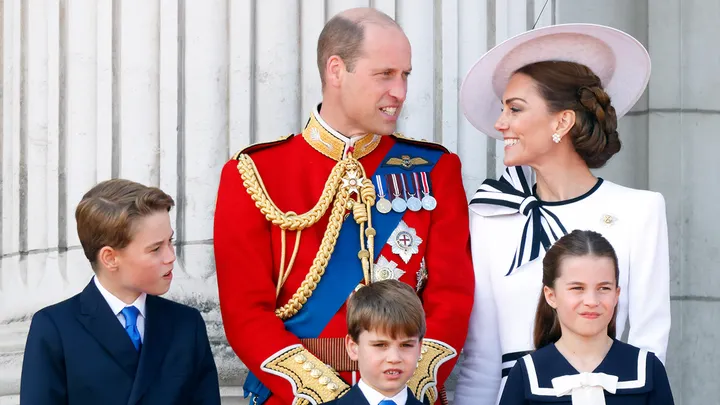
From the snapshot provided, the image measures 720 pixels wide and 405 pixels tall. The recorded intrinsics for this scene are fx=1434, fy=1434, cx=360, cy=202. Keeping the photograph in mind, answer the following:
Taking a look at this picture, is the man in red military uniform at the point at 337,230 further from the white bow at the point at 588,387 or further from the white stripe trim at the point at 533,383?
the white bow at the point at 588,387

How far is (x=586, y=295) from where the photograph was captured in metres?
4.27

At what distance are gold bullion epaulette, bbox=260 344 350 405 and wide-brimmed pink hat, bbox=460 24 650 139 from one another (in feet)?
3.94

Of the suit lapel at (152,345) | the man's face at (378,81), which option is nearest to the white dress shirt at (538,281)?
the man's face at (378,81)

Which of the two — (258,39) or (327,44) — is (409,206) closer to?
(327,44)

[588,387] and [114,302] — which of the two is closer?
[588,387]

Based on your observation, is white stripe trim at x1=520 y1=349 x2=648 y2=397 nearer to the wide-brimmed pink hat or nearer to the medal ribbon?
the medal ribbon

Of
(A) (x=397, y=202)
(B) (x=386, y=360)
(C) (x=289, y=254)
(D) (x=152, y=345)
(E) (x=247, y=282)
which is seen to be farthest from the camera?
(A) (x=397, y=202)

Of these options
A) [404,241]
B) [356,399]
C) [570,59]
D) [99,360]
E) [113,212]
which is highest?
[570,59]

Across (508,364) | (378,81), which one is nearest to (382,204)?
(378,81)

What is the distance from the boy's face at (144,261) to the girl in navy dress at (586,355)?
1127mm

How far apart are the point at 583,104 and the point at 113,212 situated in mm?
1594

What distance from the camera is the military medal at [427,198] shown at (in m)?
4.79

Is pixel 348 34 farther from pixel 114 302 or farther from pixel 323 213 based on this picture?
pixel 114 302

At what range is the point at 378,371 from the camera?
4.20 m
